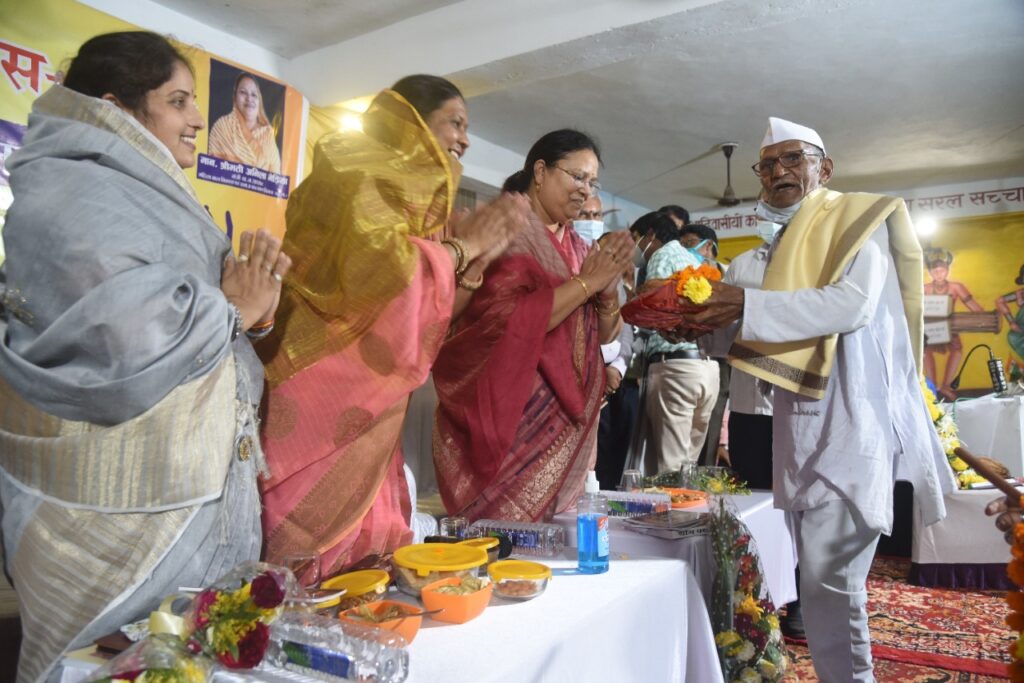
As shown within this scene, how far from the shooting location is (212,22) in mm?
4727

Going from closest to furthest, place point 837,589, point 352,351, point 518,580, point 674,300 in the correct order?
1. point 518,580
2. point 352,351
3. point 837,589
4. point 674,300

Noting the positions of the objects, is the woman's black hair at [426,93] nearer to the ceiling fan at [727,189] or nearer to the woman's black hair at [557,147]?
the woman's black hair at [557,147]

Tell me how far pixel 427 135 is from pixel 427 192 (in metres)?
0.14

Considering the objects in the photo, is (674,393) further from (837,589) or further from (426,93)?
(426,93)

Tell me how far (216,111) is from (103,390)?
12.8ft

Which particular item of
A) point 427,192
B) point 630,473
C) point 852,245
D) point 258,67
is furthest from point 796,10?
point 258,67

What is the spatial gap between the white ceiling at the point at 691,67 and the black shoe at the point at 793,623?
9.13 feet

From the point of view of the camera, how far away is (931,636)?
320 centimetres

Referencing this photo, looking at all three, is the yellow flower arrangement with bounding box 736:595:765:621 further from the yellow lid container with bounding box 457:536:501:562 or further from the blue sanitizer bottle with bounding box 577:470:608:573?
the yellow lid container with bounding box 457:536:501:562

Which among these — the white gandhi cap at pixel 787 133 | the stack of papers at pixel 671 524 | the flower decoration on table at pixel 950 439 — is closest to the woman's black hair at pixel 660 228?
the flower decoration on table at pixel 950 439

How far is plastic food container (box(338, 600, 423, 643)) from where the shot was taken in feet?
3.47

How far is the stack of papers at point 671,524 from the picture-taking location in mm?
1645

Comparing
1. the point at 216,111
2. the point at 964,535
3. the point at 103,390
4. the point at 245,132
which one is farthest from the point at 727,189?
the point at 103,390

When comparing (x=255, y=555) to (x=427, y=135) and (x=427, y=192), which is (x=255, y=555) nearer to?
(x=427, y=192)
